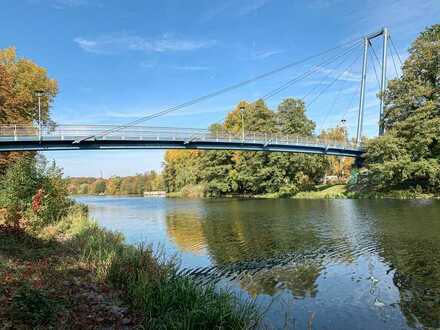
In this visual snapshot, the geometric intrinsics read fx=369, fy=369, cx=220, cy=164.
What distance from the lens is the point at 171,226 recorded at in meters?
25.0

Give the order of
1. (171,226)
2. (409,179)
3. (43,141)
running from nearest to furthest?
(171,226)
(43,141)
(409,179)

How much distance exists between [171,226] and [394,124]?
31.7 m

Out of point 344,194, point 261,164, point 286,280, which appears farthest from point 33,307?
point 261,164

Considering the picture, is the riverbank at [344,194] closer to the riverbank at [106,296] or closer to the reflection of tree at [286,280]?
the reflection of tree at [286,280]

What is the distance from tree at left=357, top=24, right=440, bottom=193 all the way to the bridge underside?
8245 millimetres

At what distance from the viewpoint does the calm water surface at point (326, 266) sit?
8.38 m

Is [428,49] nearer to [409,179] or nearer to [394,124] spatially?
[394,124]

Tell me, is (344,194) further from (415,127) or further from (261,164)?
(261,164)

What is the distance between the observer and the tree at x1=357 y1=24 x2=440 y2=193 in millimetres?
40156

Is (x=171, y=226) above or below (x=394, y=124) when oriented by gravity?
below

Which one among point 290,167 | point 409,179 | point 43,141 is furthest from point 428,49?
point 43,141

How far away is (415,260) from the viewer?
42.0 ft

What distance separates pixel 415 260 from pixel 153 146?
30267 mm

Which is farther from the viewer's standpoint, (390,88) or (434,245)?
(390,88)
